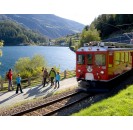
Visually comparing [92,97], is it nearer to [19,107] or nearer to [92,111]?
[19,107]

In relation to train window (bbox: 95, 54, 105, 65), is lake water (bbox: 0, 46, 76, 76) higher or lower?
lower

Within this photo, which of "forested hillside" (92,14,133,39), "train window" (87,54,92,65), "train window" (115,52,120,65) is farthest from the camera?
"forested hillside" (92,14,133,39)

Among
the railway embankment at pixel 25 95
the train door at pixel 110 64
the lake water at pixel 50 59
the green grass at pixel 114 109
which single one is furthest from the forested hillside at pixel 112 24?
the green grass at pixel 114 109

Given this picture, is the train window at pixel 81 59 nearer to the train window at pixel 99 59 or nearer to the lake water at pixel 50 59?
the train window at pixel 99 59

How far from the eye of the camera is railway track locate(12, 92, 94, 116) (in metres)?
15.0

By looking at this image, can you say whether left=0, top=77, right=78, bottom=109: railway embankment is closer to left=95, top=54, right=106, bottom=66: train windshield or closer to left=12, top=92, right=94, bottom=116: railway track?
left=12, top=92, right=94, bottom=116: railway track

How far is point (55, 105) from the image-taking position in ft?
54.9

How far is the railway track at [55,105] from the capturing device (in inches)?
590

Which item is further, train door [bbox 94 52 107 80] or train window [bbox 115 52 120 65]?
train window [bbox 115 52 120 65]

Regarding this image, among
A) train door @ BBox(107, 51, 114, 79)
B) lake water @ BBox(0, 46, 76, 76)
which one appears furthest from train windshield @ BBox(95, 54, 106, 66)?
lake water @ BBox(0, 46, 76, 76)

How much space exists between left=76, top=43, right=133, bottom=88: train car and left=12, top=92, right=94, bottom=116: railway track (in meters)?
1.19

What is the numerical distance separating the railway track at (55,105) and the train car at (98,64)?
1.19 meters

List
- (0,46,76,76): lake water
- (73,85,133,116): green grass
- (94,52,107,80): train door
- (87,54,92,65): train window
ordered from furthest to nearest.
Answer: (0,46,76,76): lake water, (87,54,92,65): train window, (94,52,107,80): train door, (73,85,133,116): green grass

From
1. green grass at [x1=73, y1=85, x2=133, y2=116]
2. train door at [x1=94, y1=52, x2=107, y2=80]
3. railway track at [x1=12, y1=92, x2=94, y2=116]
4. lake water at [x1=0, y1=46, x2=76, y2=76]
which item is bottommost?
lake water at [x1=0, y1=46, x2=76, y2=76]
